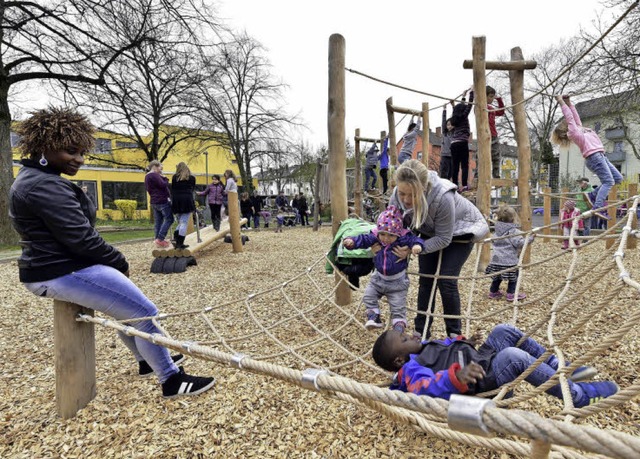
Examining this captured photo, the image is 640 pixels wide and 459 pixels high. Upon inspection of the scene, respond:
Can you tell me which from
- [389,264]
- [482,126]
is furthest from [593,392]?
[482,126]

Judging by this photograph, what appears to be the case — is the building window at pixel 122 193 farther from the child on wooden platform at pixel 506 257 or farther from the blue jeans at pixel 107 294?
the blue jeans at pixel 107 294

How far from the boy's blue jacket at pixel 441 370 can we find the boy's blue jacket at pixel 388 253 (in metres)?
0.77

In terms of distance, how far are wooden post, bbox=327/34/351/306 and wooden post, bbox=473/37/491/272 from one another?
1.54 m

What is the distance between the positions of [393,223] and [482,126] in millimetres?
2171

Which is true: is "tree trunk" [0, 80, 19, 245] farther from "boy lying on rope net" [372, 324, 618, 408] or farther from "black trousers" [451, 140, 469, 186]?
"boy lying on rope net" [372, 324, 618, 408]

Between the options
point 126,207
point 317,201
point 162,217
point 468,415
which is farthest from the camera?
point 126,207

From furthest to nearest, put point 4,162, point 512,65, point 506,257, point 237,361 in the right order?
1. point 4,162
2. point 512,65
3. point 506,257
4. point 237,361

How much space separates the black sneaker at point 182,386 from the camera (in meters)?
2.04

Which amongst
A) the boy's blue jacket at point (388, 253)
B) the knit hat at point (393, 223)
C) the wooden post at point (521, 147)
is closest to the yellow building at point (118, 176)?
the wooden post at point (521, 147)

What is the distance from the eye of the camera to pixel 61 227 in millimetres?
1602

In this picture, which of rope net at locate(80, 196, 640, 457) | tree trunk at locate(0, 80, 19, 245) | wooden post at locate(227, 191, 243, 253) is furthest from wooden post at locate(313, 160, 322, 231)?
tree trunk at locate(0, 80, 19, 245)

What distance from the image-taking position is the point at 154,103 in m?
14.4

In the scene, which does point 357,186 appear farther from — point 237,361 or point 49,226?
point 237,361

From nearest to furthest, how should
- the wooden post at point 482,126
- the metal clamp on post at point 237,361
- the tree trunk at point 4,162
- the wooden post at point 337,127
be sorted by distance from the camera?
the metal clamp on post at point 237,361 < the wooden post at point 337,127 < the wooden post at point 482,126 < the tree trunk at point 4,162
